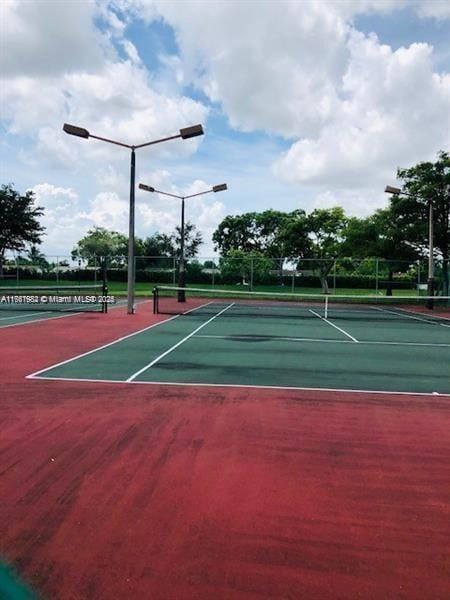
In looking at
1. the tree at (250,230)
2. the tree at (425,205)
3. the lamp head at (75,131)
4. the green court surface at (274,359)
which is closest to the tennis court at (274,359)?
the green court surface at (274,359)

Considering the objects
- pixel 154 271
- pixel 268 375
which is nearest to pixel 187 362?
pixel 268 375

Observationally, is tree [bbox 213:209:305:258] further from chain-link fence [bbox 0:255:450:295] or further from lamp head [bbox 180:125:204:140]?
lamp head [bbox 180:125:204:140]

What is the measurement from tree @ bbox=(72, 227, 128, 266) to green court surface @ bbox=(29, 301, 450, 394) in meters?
71.3

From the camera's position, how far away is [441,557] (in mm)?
3418

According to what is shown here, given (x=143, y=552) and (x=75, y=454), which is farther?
(x=75, y=454)

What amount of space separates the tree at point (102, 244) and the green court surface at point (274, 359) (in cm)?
7127

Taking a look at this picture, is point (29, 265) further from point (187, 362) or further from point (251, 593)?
point (251, 593)

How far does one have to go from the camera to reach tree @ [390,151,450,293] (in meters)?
31.0

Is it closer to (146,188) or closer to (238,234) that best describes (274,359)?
(146,188)

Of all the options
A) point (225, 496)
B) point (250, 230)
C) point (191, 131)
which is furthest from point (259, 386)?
point (250, 230)

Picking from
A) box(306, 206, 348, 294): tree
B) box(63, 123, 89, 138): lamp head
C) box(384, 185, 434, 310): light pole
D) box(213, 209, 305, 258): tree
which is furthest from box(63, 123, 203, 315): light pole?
box(213, 209, 305, 258): tree

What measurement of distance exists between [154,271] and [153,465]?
140 ft

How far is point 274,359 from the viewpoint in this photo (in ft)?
36.4

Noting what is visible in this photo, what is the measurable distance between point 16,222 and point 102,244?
1725 inches
